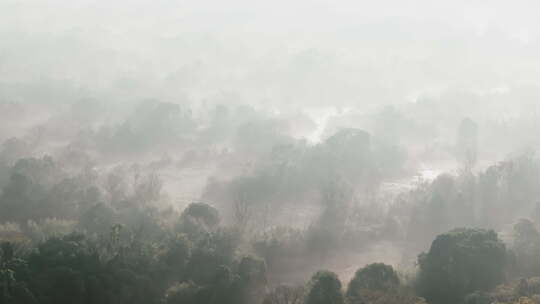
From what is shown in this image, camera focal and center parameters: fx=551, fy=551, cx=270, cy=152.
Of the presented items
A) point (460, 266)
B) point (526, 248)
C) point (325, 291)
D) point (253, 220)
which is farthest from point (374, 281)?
point (253, 220)

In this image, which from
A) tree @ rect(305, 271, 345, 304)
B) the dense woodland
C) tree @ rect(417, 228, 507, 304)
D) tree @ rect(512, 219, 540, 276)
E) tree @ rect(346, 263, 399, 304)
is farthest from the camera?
tree @ rect(512, 219, 540, 276)

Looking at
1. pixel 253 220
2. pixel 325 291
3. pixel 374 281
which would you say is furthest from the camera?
pixel 253 220

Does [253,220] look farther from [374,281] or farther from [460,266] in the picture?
[460,266]

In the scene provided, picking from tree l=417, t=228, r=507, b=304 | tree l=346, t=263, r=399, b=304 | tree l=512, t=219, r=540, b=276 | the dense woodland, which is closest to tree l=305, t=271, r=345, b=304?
the dense woodland

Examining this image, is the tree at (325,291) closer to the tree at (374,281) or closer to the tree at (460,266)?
the tree at (374,281)

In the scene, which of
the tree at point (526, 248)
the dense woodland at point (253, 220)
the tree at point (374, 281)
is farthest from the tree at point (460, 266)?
the tree at point (526, 248)

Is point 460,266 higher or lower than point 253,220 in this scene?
lower

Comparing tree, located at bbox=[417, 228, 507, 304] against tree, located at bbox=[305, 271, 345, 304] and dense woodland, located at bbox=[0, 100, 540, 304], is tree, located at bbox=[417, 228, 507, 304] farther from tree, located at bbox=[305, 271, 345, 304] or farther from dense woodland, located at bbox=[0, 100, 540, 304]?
tree, located at bbox=[305, 271, 345, 304]

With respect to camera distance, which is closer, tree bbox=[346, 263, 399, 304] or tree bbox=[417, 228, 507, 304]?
tree bbox=[346, 263, 399, 304]
